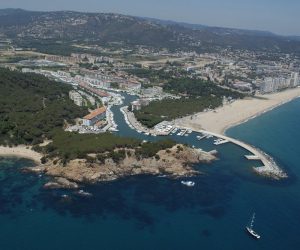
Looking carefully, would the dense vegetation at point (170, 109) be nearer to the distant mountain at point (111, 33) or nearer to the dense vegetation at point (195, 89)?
the dense vegetation at point (195, 89)

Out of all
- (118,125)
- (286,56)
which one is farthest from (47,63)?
(286,56)

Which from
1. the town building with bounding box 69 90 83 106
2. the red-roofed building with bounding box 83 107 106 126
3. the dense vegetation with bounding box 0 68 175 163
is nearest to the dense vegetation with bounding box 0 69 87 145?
the dense vegetation with bounding box 0 68 175 163

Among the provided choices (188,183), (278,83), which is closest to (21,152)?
(188,183)

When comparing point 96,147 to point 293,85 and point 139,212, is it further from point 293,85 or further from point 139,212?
point 293,85

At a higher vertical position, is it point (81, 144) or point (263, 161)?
point (81, 144)

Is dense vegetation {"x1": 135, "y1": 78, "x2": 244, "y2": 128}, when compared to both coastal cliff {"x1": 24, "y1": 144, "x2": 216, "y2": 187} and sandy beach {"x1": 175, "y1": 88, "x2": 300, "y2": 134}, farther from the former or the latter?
coastal cliff {"x1": 24, "y1": 144, "x2": 216, "y2": 187}

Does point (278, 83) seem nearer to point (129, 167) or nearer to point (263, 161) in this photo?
point (263, 161)

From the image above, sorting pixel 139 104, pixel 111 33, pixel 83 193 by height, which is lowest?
pixel 111 33
